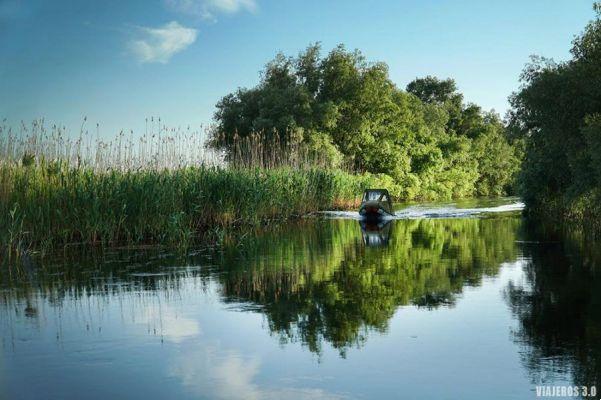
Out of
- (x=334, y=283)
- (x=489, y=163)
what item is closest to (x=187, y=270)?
(x=334, y=283)

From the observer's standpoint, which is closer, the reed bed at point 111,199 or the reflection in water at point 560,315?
the reflection in water at point 560,315

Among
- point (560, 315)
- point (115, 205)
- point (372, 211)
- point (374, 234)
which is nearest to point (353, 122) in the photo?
point (372, 211)

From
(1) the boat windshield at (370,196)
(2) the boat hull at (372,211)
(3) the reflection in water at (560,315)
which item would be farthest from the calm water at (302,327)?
(1) the boat windshield at (370,196)

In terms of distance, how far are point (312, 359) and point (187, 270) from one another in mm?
7397

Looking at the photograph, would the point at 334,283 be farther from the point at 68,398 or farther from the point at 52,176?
the point at 52,176

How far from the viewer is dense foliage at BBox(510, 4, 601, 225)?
23.0 metres

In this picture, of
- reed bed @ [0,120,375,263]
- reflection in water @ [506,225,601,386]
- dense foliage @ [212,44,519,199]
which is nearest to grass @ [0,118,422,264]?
reed bed @ [0,120,375,263]

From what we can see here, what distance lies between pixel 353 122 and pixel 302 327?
173 feet

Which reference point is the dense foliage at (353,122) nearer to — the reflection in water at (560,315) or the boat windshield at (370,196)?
the boat windshield at (370,196)

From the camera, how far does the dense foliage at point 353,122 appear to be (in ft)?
186

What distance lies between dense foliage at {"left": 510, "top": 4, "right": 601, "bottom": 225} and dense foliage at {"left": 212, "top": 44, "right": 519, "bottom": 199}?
25.3 meters

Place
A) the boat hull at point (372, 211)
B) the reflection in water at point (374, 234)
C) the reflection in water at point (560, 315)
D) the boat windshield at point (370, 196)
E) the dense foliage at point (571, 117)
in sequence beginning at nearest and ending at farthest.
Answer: the reflection in water at point (560, 315), the reflection in water at point (374, 234), the dense foliage at point (571, 117), the boat hull at point (372, 211), the boat windshield at point (370, 196)

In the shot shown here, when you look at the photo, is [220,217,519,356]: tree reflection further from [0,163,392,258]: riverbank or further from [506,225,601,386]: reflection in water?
[0,163,392,258]: riverbank

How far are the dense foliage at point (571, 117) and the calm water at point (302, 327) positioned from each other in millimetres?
7885
